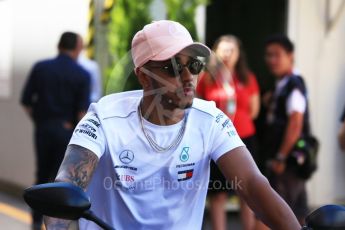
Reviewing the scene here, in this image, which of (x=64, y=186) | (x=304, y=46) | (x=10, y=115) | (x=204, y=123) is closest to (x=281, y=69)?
(x=304, y=46)

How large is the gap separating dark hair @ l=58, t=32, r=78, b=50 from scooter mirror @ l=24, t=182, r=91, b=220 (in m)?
4.95

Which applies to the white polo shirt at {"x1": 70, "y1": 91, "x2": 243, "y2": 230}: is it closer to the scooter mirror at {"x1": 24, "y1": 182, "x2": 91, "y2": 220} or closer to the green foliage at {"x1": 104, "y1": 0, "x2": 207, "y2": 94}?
the scooter mirror at {"x1": 24, "y1": 182, "x2": 91, "y2": 220}

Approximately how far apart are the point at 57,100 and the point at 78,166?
443 cm

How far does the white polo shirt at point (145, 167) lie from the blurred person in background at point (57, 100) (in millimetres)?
→ 4204

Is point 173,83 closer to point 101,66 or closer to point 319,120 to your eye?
point 101,66

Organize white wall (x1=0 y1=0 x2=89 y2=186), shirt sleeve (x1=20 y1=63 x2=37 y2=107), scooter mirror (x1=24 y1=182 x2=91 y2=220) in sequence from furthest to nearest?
1. white wall (x1=0 y1=0 x2=89 y2=186)
2. shirt sleeve (x1=20 y1=63 x2=37 y2=107)
3. scooter mirror (x1=24 y1=182 x2=91 y2=220)

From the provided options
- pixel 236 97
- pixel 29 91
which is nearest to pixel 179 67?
pixel 236 97

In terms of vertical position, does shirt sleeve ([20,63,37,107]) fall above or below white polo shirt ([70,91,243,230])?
below

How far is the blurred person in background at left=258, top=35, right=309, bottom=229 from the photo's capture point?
5949 mm

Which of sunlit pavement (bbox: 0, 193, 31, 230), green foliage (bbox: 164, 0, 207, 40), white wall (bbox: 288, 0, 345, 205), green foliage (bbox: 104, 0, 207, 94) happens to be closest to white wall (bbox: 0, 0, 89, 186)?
sunlit pavement (bbox: 0, 193, 31, 230)

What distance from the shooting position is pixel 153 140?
2.87 meters

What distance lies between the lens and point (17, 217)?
858 cm

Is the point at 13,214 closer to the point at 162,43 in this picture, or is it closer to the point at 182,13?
the point at 182,13

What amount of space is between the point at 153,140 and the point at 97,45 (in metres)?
5.81
